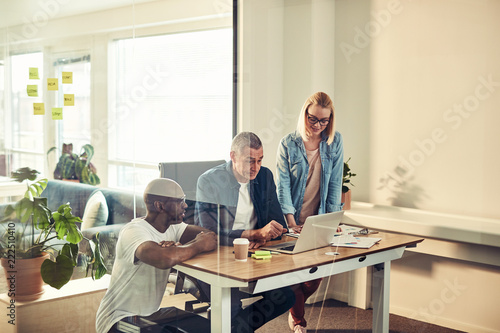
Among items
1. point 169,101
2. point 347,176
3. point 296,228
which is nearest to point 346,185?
point 347,176

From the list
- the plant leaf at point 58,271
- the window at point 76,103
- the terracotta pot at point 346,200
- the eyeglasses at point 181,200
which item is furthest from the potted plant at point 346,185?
the plant leaf at point 58,271

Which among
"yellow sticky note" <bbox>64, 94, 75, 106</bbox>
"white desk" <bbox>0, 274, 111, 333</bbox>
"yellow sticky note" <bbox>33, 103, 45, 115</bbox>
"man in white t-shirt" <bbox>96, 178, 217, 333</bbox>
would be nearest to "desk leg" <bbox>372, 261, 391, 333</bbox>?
"man in white t-shirt" <bbox>96, 178, 217, 333</bbox>

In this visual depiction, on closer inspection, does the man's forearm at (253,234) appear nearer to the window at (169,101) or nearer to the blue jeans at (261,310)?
the blue jeans at (261,310)

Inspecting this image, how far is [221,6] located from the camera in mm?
2455

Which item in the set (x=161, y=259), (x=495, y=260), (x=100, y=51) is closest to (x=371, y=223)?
(x=495, y=260)

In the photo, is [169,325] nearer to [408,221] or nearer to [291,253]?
[291,253]

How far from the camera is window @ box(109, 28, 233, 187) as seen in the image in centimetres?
236

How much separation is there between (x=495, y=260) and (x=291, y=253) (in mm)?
845

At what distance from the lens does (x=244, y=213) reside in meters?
2.39

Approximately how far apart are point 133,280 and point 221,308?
0.47m

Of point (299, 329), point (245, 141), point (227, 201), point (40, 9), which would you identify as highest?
point (40, 9)

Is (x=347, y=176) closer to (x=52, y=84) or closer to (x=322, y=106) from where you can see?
(x=322, y=106)

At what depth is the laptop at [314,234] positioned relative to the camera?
227 centimetres

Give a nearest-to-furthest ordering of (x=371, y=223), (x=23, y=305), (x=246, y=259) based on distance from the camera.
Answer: (x=246, y=259), (x=371, y=223), (x=23, y=305)
